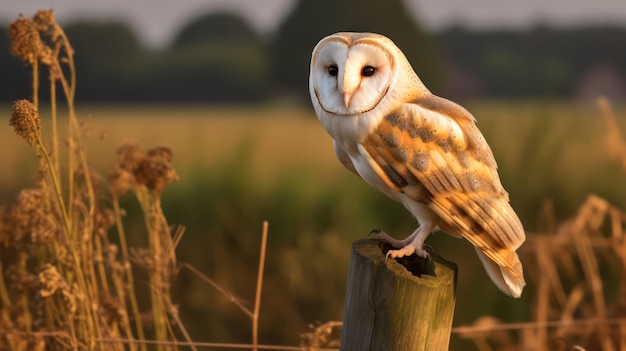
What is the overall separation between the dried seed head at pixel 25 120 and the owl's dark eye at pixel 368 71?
59 cm

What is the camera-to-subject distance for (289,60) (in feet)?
16.3

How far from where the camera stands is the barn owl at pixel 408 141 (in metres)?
1.35

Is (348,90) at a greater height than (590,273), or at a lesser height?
greater

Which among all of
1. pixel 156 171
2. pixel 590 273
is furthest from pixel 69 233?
pixel 590 273

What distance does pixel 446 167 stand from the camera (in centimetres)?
142

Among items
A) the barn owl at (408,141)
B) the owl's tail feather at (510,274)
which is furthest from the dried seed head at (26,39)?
the owl's tail feather at (510,274)

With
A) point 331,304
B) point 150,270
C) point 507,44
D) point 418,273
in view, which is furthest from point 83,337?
point 507,44

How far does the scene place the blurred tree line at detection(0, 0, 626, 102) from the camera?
16.2ft

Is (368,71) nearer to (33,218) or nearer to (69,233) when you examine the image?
(69,233)

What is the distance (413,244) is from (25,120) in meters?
0.73

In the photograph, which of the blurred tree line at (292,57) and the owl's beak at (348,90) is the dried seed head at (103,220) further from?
the blurred tree line at (292,57)

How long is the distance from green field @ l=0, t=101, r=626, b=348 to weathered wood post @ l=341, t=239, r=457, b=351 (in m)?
2.14

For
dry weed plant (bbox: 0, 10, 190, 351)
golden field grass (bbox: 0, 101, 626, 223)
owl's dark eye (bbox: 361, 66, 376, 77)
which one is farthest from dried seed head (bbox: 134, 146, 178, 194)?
golden field grass (bbox: 0, 101, 626, 223)

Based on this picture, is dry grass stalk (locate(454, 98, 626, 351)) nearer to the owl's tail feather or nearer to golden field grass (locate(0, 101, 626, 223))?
the owl's tail feather
